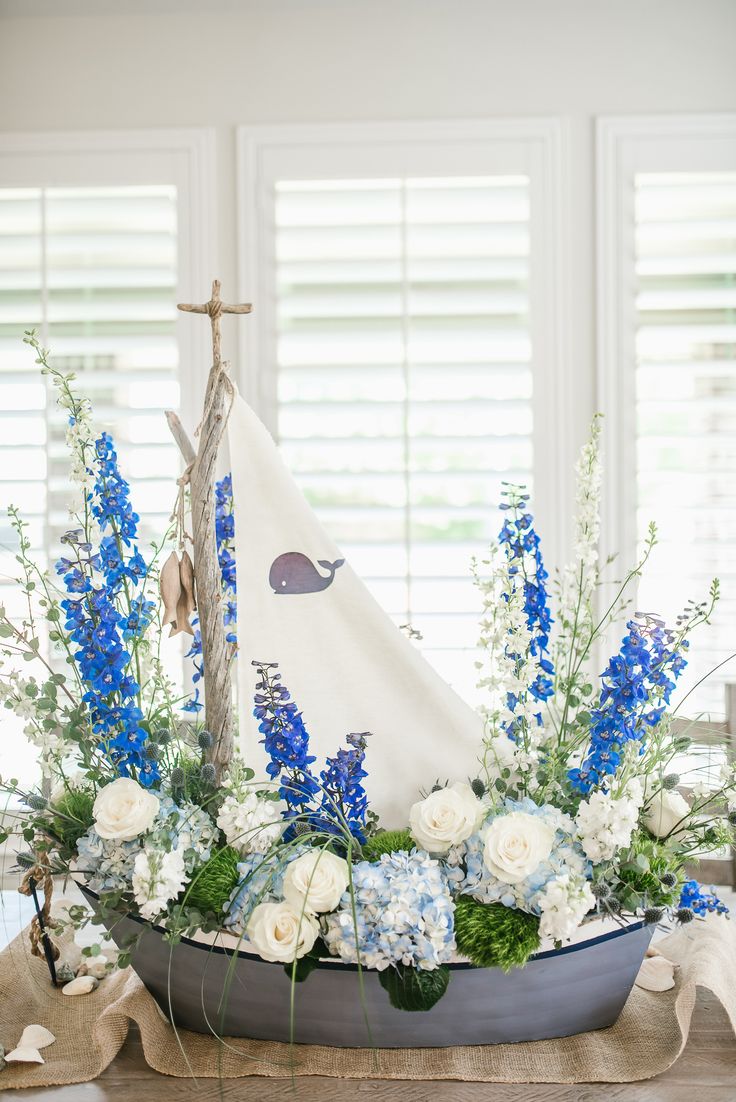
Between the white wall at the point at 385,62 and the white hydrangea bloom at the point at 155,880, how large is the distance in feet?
6.10

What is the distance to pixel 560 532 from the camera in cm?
252

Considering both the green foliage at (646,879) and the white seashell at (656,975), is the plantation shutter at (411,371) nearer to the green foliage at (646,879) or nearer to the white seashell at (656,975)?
the white seashell at (656,975)

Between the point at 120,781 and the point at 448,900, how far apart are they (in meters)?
0.35

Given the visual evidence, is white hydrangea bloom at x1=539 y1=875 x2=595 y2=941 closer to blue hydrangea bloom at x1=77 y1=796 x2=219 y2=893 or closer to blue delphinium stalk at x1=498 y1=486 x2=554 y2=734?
blue delphinium stalk at x1=498 y1=486 x2=554 y2=734

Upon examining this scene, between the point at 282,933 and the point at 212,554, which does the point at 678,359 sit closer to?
the point at 212,554

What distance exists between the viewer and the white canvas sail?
41.8 inches

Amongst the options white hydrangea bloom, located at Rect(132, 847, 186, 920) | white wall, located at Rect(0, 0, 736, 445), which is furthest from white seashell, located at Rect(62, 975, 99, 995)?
white wall, located at Rect(0, 0, 736, 445)

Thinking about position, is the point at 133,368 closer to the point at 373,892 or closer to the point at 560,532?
the point at 560,532

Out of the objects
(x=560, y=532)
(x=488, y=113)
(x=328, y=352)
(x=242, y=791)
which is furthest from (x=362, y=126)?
(x=242, y=791)

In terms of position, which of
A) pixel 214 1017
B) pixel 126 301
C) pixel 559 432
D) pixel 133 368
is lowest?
pixel 214 1017

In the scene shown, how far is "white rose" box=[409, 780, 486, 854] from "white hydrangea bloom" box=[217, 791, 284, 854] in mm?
142

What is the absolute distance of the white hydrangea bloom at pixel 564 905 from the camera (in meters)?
0.86

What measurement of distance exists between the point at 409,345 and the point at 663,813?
1725 millimetres

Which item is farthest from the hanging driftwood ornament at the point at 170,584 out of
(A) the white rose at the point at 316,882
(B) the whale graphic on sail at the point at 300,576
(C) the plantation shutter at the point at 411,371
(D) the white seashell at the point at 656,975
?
(C) the plantation shutter at the point at 411,371
